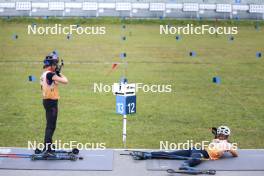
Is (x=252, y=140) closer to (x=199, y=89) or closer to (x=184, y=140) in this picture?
(x=184, y=140)

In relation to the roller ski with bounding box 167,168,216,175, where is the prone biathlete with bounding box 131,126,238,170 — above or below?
above

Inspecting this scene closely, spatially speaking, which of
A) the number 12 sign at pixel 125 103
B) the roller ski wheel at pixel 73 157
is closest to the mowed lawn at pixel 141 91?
the number 12 sign at pixel 125 103

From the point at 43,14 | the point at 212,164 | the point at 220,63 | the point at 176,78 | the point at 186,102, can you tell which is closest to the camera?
the point at 212,164

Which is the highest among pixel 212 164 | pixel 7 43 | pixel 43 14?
pixel 43 14

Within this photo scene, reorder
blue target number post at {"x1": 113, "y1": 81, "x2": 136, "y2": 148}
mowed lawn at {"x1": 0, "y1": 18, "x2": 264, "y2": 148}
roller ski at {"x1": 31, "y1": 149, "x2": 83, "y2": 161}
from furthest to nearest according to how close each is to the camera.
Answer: mowed lawn at {"x1": 0, "y1": 18, "x2": 264, "y2": 148}, blue target number post at {"x1": 113, "y1": 81, "x2": 136, "y2": 148}, roller ski at {"x1": 31, "y1": 149, "x2": 83, "y2": 161}

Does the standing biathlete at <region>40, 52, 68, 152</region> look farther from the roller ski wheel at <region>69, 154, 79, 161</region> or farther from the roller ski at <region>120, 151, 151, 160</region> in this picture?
the roller ski at <region>120, 151, 151, 160</region>

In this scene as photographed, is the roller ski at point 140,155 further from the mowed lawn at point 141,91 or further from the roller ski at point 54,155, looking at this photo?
the mowed lawn at point 141,91

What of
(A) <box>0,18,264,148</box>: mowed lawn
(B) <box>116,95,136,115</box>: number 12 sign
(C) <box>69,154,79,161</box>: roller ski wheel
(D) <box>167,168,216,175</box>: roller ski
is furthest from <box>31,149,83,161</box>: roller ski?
(A) <box>0,18,264,148</box>: mowed lawn

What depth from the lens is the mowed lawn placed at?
49.7 ft

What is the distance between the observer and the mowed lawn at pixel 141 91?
15156mm

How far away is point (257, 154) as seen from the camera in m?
12.2

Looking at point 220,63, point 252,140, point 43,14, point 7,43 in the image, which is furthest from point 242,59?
point 43,14

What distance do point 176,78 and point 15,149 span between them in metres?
11.2

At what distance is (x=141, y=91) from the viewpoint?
20641mm
